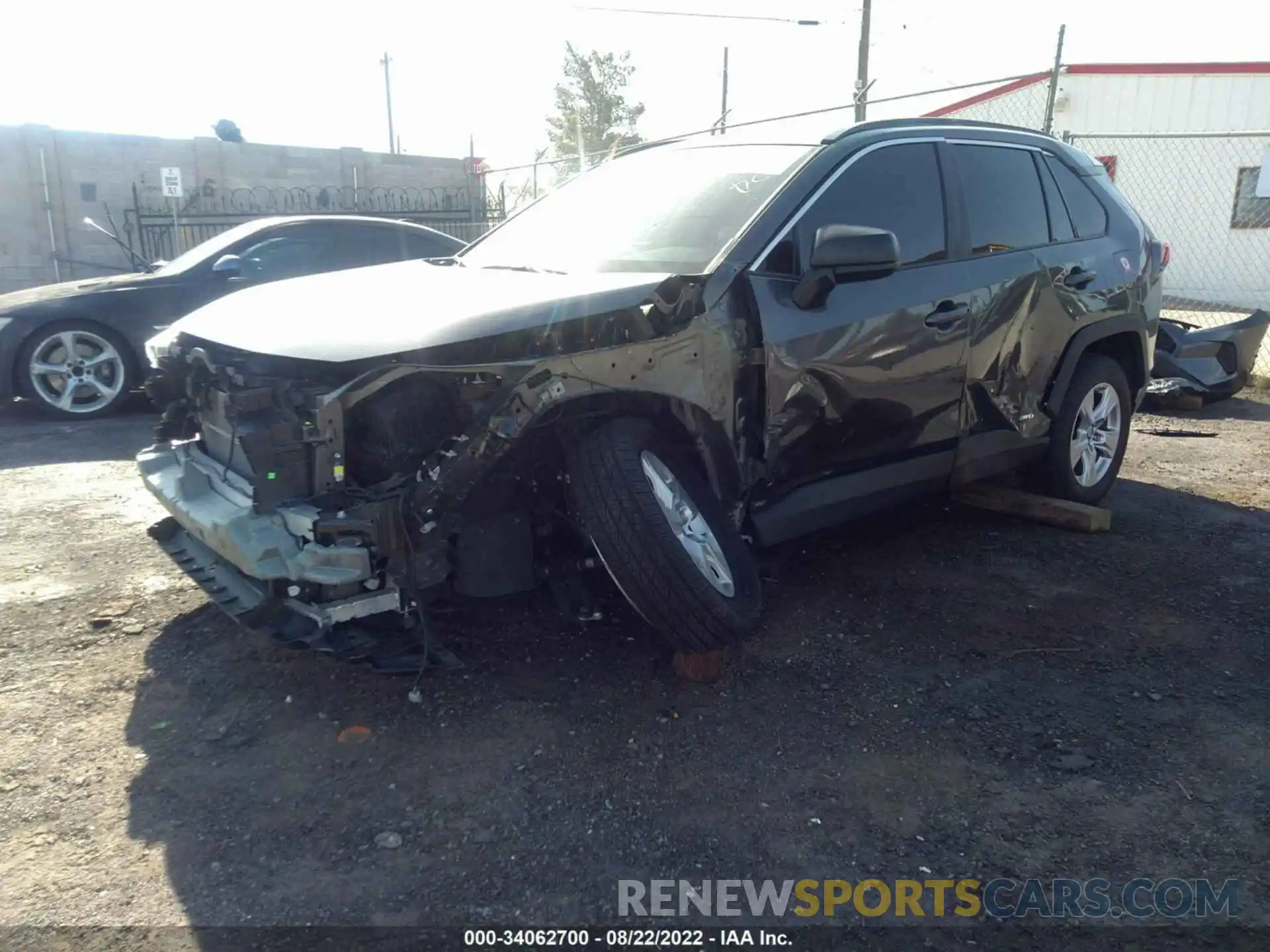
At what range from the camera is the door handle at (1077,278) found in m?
4.91

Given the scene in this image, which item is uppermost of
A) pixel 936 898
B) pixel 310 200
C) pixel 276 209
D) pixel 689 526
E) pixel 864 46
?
pixel 864 46

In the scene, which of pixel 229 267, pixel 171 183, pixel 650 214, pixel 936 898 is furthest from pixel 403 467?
pixel 171 183

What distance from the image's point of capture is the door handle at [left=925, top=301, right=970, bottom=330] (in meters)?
4.23

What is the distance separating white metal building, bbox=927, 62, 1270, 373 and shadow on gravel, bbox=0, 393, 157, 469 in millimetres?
17342

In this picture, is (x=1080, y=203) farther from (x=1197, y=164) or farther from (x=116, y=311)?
(x=1197, y=164)

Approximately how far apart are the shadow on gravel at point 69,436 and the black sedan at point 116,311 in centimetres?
22

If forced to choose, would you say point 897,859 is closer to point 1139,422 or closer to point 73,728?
point 73,728

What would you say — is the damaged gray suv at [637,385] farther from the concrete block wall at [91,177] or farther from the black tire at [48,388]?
the concrete block wall at [91,177]

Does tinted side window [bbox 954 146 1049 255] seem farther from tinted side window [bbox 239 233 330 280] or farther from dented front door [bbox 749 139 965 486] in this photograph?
tinted side window [bbox 239 233 330 280]

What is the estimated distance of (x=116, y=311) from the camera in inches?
304

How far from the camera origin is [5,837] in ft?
8.86

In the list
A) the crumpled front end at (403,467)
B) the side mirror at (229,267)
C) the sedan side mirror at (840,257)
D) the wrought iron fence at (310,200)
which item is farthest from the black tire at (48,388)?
the wrought iron fence at (310,200)

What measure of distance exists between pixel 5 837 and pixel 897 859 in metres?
2.34

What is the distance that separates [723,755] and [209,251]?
6621 millimetres
